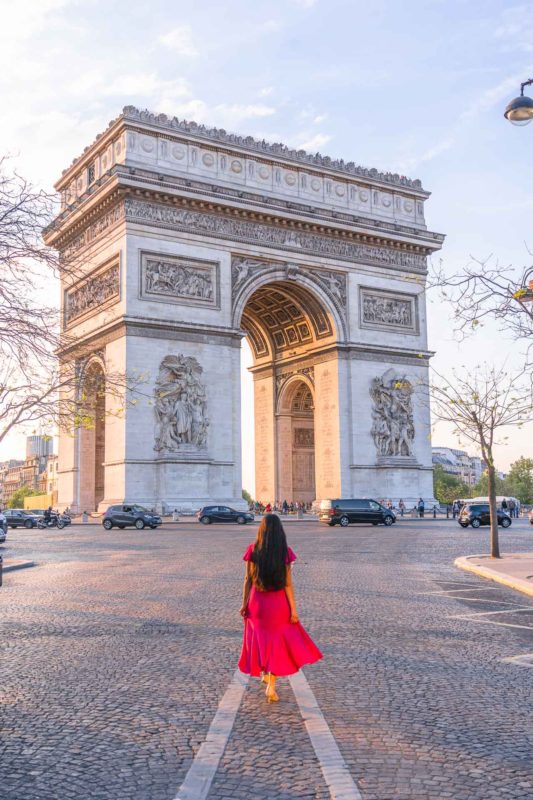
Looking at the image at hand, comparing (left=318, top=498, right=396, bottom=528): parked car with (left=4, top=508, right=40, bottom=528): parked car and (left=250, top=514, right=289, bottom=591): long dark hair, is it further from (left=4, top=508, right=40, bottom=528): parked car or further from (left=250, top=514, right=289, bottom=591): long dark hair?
(left=250, top=514, right=289, bottom=591): long dark hair

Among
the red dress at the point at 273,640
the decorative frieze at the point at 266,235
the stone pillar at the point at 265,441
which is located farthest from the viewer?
the stone pillar at the point at 265,441

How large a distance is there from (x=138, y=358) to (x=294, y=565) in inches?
885

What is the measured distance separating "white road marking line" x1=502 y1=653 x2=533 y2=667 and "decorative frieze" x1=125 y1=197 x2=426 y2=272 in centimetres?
3399

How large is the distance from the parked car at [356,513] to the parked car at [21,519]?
1415 cm

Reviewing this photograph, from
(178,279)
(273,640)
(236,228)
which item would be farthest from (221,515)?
(273,640)

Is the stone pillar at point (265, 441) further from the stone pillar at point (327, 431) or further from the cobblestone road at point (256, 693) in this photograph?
the cobblestone road at point (256, 693)

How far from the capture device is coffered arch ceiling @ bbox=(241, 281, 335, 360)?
45.6m

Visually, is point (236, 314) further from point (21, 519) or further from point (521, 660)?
point (521, 660)

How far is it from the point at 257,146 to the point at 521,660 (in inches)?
1539

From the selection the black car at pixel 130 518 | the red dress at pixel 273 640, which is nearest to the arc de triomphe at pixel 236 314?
the black car at pixel 130 518

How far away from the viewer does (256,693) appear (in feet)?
20.7

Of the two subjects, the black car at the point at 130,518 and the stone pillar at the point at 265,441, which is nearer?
the black car at the point at 130,518

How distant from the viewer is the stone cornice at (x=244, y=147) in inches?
1574

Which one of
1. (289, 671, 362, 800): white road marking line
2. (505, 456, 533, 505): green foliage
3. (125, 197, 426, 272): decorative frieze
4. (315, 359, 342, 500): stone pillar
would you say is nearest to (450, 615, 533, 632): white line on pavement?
(289, 671, 362, 800): white road marking line
